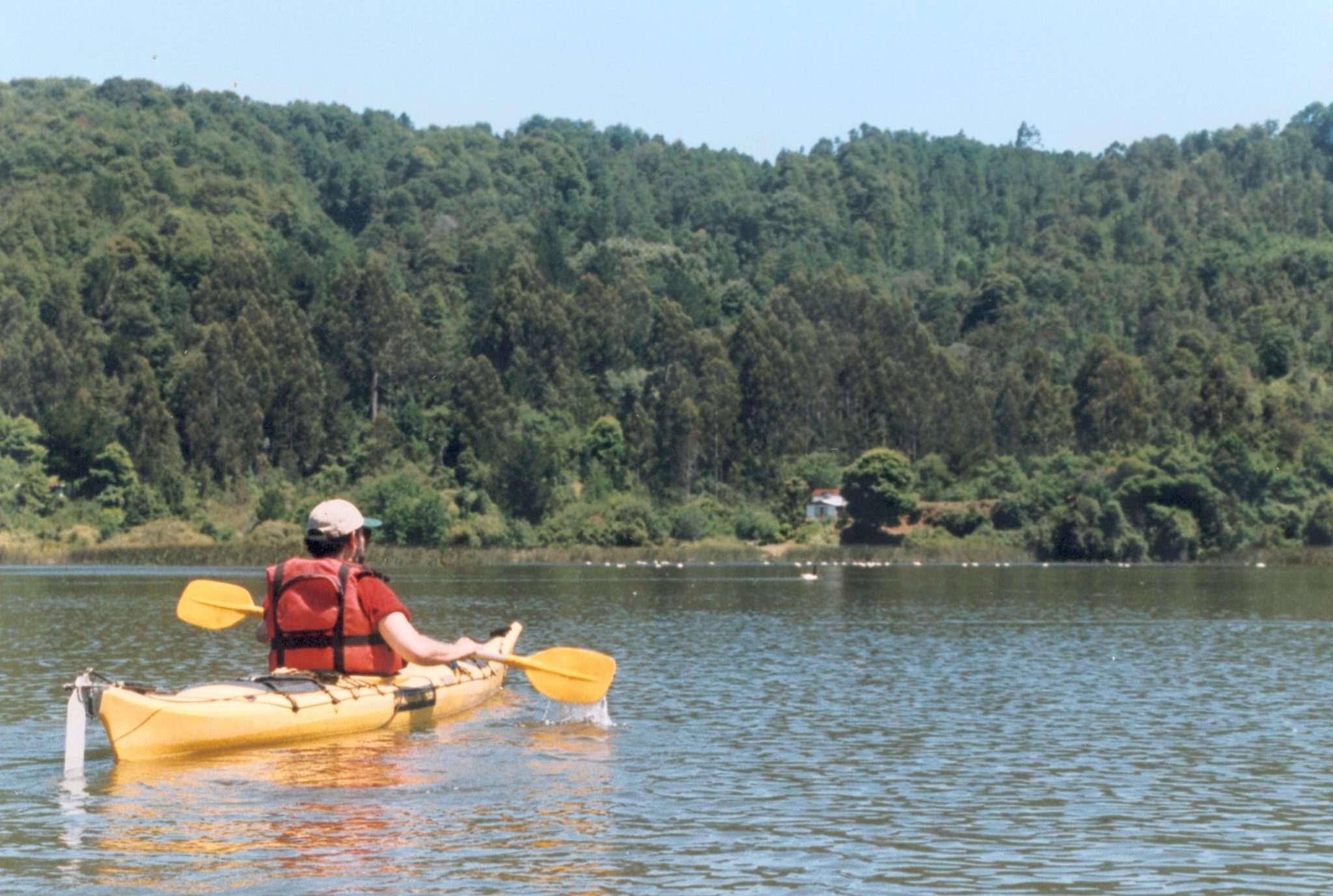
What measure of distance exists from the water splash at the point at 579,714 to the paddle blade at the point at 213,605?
11.5ft

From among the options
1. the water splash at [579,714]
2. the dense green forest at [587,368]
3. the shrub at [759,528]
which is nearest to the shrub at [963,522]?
the dense green forest at [587,368]

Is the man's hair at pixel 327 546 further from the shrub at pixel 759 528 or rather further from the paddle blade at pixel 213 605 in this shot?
the shrub at pixel 759 528

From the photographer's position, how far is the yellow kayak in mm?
14492

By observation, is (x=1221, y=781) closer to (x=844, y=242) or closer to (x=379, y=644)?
(x=379, y=644)

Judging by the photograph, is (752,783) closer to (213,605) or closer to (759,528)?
(213,605)

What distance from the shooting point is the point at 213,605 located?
62.6 feet

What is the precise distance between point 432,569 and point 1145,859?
208 feet

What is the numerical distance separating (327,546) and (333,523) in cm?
31

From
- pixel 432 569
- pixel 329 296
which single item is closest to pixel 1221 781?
pixel 432 569

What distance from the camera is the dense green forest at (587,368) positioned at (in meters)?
93.9

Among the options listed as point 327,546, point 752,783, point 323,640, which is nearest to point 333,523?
point 327,546

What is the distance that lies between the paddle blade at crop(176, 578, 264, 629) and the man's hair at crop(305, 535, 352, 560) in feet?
14.8

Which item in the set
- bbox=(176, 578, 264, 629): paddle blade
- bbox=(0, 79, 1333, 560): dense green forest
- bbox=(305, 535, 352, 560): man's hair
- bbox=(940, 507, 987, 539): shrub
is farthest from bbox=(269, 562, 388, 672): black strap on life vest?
bbox=(940, 507, 987, 539): shrub

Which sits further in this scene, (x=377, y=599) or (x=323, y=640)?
(x=323, y=640)
